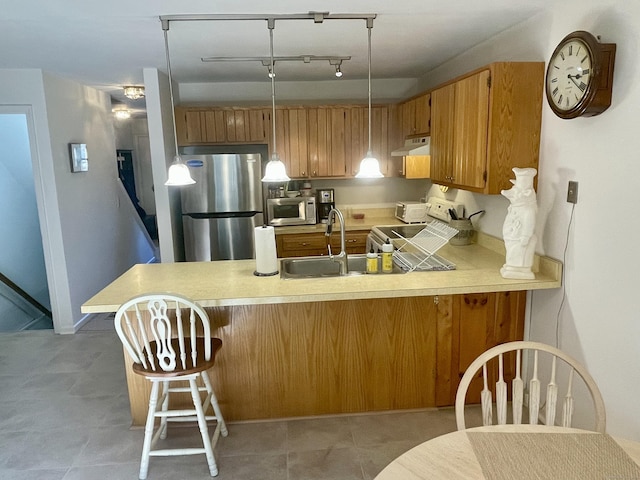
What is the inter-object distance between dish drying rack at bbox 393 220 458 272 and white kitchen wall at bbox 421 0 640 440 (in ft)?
1.89

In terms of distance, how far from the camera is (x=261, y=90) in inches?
188

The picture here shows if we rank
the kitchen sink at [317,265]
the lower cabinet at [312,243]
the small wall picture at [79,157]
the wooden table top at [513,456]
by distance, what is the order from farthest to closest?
the lower cabinet at [312,243]
the small wall picture at [79,157]
the kitchen sink at [317,265]
the wooden table top at [513,456]

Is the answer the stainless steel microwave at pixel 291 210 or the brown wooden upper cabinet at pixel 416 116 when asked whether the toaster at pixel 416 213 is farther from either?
the stainless steel microwave at pixel 291 210

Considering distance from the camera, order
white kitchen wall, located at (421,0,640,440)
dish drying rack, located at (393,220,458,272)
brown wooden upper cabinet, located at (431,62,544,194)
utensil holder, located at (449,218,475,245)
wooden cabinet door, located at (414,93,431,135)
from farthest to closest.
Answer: wooden cabinet door, located at (414,93,431,135)
utensil holder, located at (449,218,475,245)
dish drying rack, located at (393,220,458,272)
brown wooden upper cabinet, located at (431,62,544,194)
white kitchen wall, located at (421,0,640,440)

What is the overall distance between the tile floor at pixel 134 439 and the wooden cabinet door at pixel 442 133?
171 cm

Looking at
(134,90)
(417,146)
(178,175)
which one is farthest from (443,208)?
(134,90)

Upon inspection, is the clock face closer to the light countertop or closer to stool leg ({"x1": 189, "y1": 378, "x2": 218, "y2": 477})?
the light countertop

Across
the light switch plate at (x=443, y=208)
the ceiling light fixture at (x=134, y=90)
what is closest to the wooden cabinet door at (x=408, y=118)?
the light switch plate at (x=443, y=208)

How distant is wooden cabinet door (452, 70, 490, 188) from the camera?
266 centimetres

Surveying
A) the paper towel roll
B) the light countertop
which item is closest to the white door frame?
the light countertop

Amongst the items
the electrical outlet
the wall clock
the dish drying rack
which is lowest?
the dish drying rack

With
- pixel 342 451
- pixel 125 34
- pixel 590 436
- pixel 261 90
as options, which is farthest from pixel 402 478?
pixel 261 90

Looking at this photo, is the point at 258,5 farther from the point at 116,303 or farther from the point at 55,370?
the point at 55,370

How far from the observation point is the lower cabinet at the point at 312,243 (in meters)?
4.43
